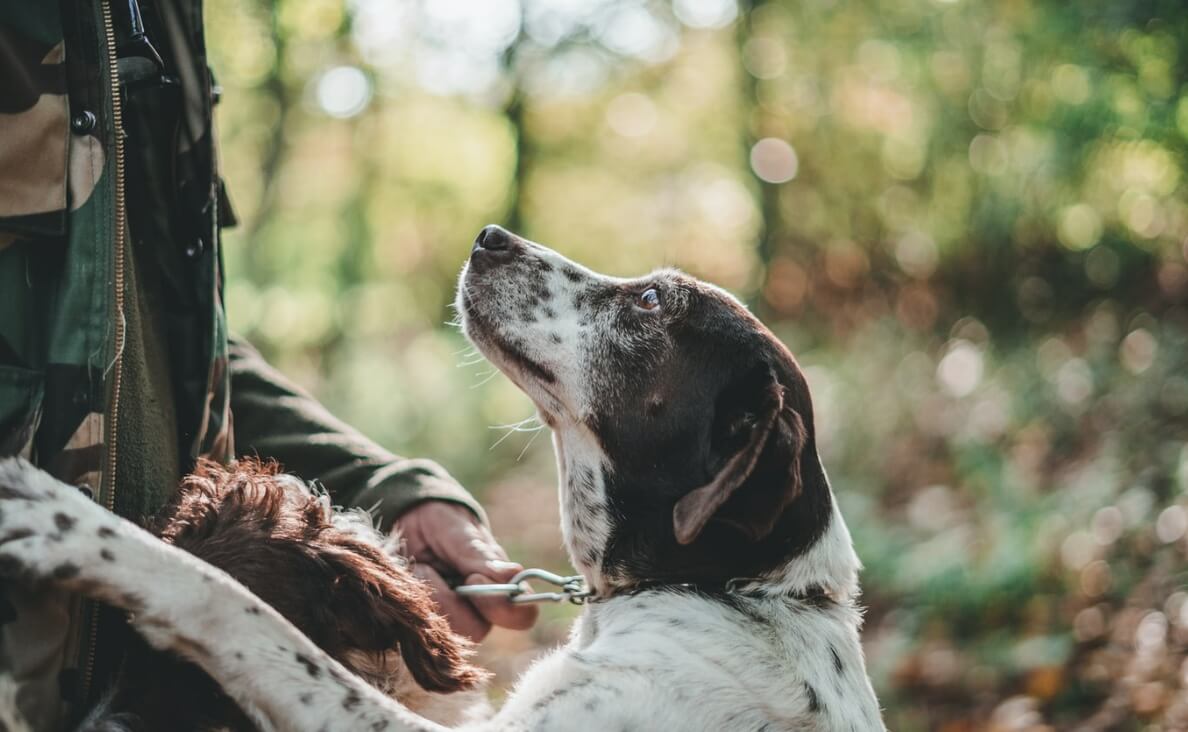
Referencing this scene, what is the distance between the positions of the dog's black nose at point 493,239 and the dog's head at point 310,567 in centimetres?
130

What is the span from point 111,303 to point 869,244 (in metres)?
12.9

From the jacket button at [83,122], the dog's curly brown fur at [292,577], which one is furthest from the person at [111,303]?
the dog's curly brown fur at [292,577]

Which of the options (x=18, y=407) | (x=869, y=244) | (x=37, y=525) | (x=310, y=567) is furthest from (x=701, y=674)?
(x=869, y=244)

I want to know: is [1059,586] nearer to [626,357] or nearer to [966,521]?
[966,521]

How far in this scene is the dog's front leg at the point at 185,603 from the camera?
193 centimetres

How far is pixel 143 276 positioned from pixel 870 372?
1010 centimetres

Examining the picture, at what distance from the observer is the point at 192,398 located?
7.99 ft

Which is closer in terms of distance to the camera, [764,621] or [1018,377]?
[764,621]

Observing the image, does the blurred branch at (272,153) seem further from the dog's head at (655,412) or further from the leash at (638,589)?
the leash at (638,589)

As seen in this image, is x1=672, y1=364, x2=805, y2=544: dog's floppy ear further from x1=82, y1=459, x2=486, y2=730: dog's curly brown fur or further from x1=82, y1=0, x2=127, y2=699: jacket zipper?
x1=82, y1=0, x2=127, y2=699: jacket zipper

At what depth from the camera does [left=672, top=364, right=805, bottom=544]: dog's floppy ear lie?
2.79 meters

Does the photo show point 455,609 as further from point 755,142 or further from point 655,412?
point 755,142

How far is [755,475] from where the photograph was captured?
115 inches

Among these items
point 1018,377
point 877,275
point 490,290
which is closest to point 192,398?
point 490,290
